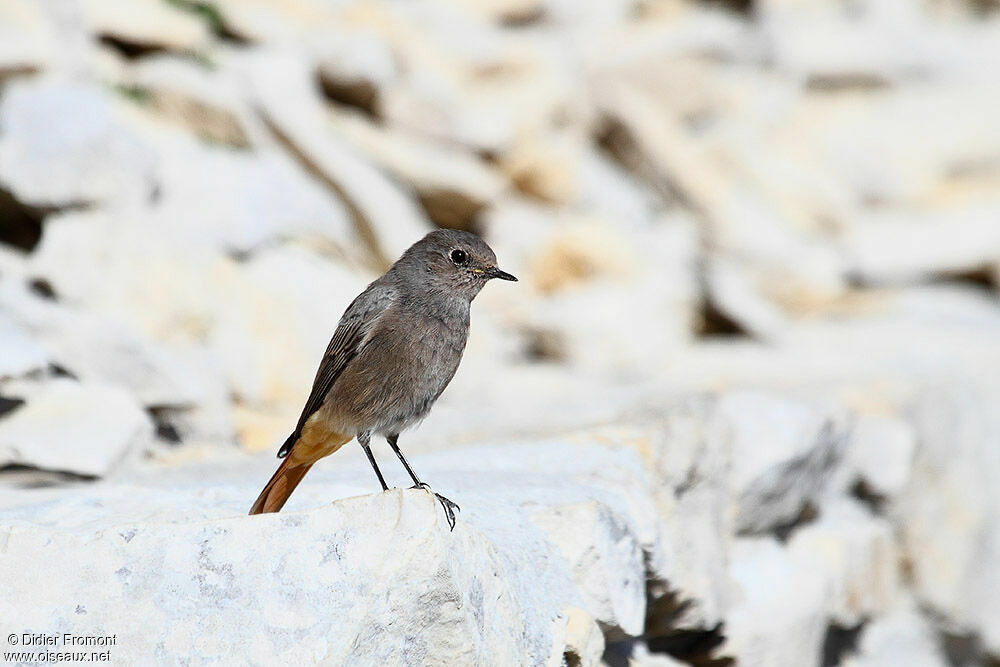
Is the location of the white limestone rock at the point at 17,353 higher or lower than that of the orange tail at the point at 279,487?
lower

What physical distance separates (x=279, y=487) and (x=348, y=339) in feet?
2.61

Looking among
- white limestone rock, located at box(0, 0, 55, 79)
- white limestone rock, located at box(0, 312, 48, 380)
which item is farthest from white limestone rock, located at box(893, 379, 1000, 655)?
white limestone rock, located at box(0, 0, 55, 79)

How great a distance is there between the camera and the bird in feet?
16.5

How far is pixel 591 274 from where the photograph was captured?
13.5 m

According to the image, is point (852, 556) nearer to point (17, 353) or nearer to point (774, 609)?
point (774, 609)

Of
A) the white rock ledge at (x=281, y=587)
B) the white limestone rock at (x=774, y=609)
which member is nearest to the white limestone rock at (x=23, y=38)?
the white rock ledge at (x=281, y=587)

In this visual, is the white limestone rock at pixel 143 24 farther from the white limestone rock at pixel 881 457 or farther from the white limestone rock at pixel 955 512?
the white limestone rock at pixel 955 512

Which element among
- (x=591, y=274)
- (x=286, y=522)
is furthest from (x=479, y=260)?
(x=591, y=274)

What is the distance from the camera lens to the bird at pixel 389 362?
5.04 meters

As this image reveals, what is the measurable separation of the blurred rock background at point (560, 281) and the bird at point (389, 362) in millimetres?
573

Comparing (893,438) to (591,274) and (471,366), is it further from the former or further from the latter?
(591,274)

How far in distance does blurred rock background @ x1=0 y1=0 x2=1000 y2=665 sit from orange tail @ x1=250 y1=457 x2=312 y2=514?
49 centimetres

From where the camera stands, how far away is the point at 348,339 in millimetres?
5281

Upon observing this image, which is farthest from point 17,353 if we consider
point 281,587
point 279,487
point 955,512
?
point 955,512
